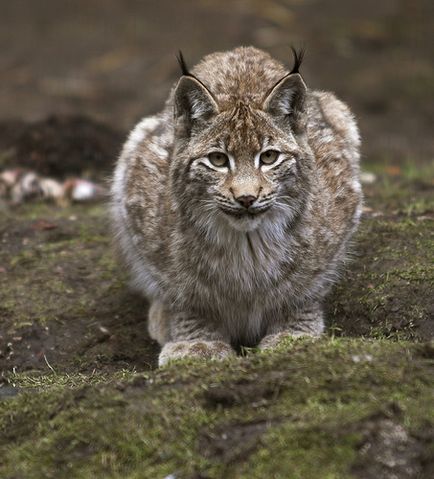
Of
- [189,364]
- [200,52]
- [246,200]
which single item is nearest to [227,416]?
[189,364]

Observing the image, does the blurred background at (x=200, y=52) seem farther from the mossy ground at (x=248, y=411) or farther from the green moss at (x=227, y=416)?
the green moss at (x=227, y=416)

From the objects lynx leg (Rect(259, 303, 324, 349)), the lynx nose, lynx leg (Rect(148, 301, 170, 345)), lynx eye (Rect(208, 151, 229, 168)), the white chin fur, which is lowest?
lynx leg (Rect(148, 301, 170, 345))

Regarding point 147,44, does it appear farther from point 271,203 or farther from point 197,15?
point 271,203

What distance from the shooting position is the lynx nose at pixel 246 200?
5.16 meters

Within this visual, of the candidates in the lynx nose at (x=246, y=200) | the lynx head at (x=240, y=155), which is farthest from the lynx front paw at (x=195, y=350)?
the lynx nose at (x=246, y=200)

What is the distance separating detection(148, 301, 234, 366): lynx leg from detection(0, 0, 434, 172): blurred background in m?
4.94

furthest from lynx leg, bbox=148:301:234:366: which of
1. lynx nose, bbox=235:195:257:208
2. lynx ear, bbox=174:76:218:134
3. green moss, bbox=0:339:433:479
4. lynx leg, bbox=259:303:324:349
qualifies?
lynx ear, bbox=174:76:218:134

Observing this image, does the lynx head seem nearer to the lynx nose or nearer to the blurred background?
the lynx nose

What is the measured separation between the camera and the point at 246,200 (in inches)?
204

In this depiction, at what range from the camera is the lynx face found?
17.3 feet

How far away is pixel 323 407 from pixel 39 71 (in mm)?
10510

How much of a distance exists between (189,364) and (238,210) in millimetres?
908

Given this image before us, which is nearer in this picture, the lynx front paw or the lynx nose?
the lynx nose

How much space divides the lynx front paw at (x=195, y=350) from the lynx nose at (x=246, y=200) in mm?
1010
